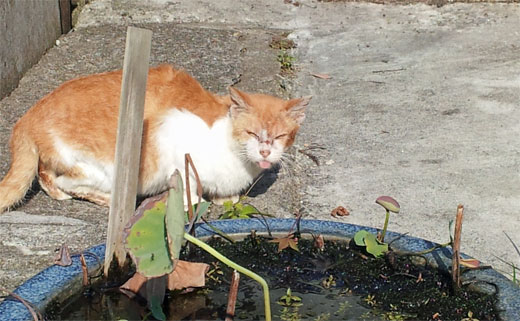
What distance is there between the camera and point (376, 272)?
224cm

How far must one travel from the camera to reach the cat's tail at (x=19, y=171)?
343 centimetres

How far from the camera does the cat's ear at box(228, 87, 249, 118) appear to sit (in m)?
3.37

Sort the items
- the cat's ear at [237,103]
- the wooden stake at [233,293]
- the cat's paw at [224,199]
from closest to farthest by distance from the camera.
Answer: the wooden stake at [233,293]
the cat's ear at [237,103]
the cat's paw at [224,199]

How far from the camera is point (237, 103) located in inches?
134

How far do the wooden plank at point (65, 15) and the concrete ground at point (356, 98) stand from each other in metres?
0.10

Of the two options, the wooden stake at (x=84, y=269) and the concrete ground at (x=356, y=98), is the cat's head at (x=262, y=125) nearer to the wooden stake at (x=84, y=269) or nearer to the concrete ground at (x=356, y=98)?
the concrete ground at (x=356, y=98)

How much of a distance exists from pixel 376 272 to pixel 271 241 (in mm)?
319

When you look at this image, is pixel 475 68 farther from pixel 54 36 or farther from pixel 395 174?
pixel 54 36

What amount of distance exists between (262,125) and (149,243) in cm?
176

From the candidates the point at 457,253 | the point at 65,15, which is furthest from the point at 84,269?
the point at 65,15

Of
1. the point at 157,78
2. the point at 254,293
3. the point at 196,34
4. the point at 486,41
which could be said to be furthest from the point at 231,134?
the point at 486,41

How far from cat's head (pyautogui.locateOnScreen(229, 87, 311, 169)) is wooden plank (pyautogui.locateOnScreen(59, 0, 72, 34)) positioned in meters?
2.93

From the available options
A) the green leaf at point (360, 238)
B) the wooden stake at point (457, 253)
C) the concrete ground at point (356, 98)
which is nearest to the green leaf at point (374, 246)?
the green leaf at point (360, 238)

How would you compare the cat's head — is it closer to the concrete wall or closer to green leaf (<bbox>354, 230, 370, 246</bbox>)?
green leaf (<bbox>354, 230, 370, 246</bbox>)
